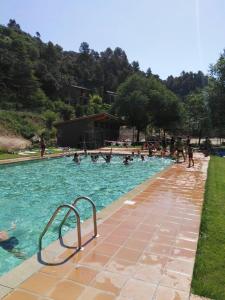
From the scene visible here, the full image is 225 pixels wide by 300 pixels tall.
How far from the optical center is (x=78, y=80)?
89.6 meters

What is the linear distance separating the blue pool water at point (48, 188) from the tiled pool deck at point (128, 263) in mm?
1575

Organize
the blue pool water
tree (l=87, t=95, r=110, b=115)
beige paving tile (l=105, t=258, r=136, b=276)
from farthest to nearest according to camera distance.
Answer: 1. tree (l=87, t=95, r=110, b=115)
2. the blue pool water
3. beige paving tile (l=105, t=258, r=136, b=276)

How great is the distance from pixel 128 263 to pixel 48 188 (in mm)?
8557

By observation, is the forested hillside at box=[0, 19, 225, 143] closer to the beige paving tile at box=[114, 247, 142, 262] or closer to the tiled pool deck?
the tiled pool deck

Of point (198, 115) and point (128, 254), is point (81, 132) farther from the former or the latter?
point (128, 254)

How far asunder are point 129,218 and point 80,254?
7.07 ft

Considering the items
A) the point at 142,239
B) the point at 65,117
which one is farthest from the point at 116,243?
the point at 65,117

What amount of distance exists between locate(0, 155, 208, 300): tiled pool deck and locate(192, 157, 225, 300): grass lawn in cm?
12

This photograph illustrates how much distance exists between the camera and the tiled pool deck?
12.3 feet

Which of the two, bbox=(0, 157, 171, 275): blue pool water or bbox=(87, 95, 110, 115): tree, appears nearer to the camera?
bbox=(0, 157, 171, 275): blue pool water

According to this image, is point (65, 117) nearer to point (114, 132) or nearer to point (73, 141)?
point (114, 132)

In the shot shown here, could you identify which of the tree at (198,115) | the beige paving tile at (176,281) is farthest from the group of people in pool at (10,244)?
the tree at (198,115)

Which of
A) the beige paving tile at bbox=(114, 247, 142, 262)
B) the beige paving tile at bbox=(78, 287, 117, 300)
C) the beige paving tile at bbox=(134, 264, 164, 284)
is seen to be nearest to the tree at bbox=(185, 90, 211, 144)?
the beige paving tile at bbox=(114, 247, 142, 262)

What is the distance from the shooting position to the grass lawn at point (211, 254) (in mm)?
3846
